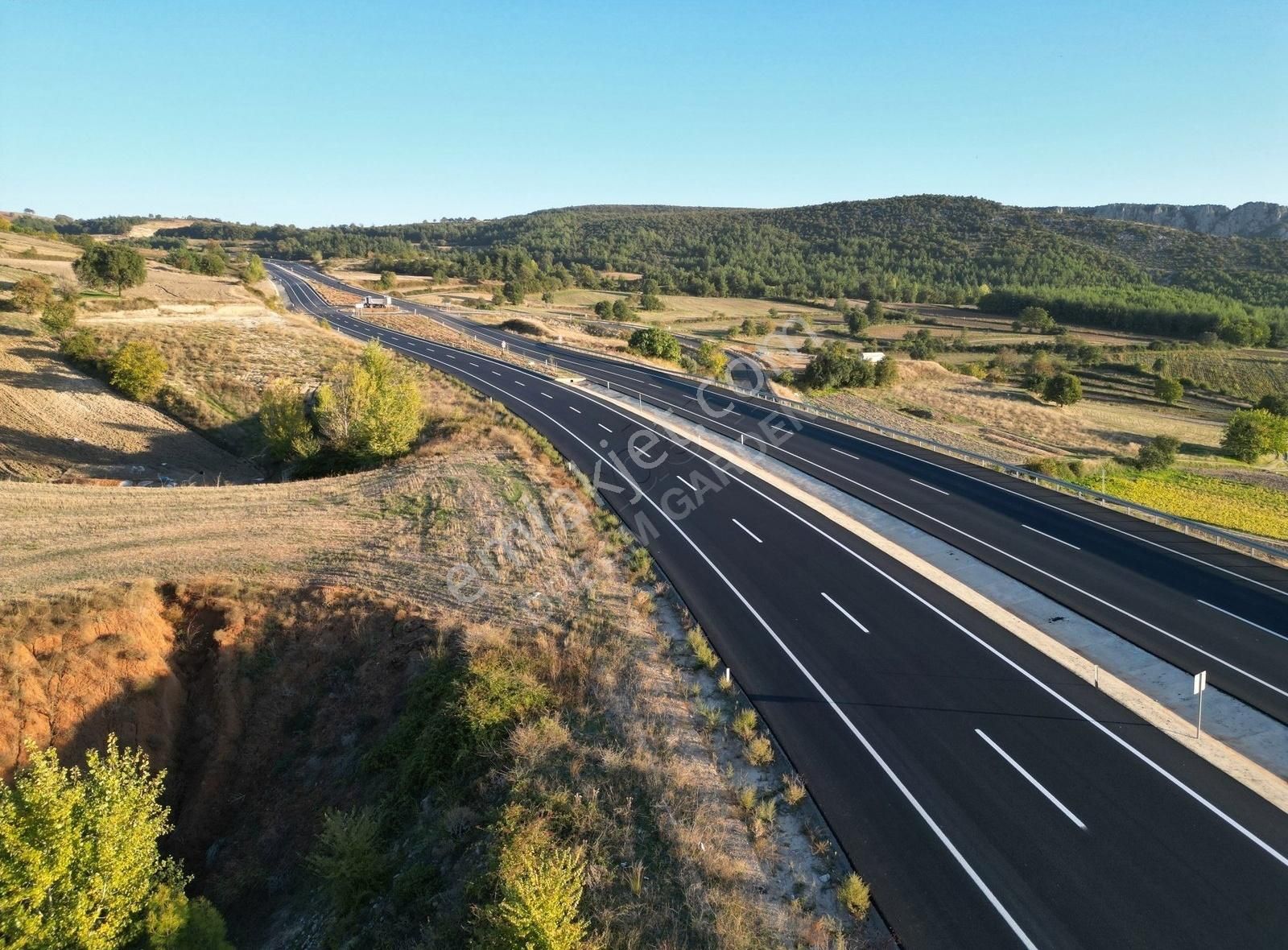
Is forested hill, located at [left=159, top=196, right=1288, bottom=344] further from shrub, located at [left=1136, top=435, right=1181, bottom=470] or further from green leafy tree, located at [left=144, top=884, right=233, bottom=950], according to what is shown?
green leafy tree, located at [left=144, top=884, right=233, bottom=950]

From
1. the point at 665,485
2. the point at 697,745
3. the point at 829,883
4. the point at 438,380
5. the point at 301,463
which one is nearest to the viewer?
the point at 829,883

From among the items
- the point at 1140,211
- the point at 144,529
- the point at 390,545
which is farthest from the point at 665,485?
the point at 1140,211

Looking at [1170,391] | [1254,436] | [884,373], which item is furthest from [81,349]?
[1170,391]

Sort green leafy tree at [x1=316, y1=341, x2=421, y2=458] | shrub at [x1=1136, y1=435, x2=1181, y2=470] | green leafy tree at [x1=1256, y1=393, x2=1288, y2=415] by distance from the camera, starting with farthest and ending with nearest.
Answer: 1. green leafy tree at [x1=1256, y1=393, x2=1288, y2=415]
2. shrub at [x1=1136, y1=435, x2=1181, y2=470]
3. green leafy tree at [x1=316, y1=341, x2=421, y2=458]

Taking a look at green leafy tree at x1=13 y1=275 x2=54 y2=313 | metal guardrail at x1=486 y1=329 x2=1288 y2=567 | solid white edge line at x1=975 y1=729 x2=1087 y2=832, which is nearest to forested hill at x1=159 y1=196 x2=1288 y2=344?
green leafy tree at x1=13 y1=275 x2=54 y2=313

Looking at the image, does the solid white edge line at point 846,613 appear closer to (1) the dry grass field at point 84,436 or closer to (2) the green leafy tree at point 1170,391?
(1) the dry grass field at point 84,436

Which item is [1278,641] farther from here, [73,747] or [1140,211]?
[1140,211]

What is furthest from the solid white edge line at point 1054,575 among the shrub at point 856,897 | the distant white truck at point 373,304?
the distant white truck at point 373,304
